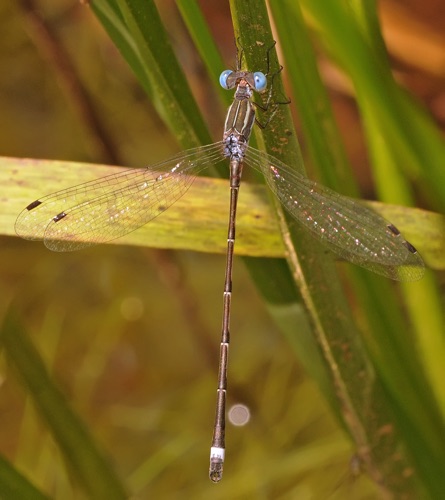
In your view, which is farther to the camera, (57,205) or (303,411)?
(303,411)

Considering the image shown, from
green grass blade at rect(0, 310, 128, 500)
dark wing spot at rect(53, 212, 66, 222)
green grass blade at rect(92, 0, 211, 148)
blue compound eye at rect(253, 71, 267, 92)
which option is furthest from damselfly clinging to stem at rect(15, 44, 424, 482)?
green grass blade at rect(0, 310, 128, 500)

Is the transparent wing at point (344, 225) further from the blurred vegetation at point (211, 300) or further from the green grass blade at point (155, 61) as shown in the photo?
the green grass blade at point (155, 61)

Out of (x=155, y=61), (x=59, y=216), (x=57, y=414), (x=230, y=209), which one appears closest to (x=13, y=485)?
(x=57, y=414)

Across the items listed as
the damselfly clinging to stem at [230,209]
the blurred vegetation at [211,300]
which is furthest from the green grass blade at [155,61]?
the damselfly clinging to stem at [230,209]

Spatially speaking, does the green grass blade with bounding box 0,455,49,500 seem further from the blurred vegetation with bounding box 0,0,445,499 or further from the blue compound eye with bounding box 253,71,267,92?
the blue compound eye with bounding box 253,71,267,92

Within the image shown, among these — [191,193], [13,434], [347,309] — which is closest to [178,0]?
[191,193]

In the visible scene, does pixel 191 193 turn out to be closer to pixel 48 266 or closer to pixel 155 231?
pixel 155 231

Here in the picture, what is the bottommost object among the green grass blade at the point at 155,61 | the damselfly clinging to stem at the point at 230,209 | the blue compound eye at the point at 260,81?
the damselfly clinging to stem at the point at 230,209
